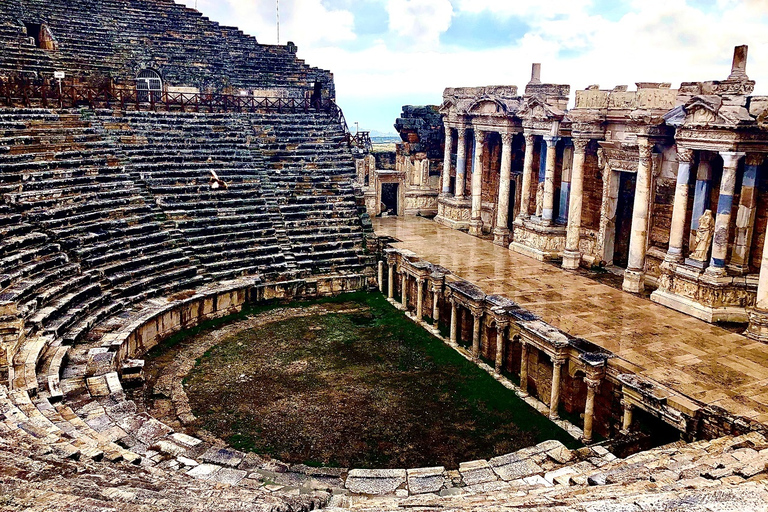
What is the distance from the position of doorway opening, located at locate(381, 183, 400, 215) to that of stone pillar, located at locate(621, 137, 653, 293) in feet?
40.6

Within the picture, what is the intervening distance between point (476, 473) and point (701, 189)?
9.71 meters

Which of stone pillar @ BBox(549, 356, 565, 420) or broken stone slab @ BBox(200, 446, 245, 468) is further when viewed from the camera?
stone pillar @ BBox(549, 356, 565, 420)

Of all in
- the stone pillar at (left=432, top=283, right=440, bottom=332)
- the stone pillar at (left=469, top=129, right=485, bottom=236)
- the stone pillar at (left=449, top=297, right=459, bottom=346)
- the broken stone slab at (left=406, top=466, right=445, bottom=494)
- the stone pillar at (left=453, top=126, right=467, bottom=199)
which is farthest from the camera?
the stone pillar at (left=453, top=126, right=467, bottom=199)

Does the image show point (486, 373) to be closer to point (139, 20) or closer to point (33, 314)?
point (33, 314)

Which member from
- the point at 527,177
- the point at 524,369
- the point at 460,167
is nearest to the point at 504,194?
the point at 527,177

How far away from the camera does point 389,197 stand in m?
28.1

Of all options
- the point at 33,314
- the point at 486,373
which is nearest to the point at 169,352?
the point at 33,314

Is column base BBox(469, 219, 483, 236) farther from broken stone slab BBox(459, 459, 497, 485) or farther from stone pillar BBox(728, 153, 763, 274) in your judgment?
broken stone slab BBox(459, 459, 497, 485)

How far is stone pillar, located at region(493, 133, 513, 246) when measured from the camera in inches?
885

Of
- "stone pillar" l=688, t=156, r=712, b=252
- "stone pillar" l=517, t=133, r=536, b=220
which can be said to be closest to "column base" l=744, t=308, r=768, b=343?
"stone pillar" l=688, t=156, r=712, b=252

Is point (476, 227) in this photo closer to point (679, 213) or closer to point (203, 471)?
point (679, 213)

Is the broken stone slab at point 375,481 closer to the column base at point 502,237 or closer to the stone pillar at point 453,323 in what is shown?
the stone pillar at point 453,323

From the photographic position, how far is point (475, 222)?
963 inches

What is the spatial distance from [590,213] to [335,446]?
1203 centimetres
